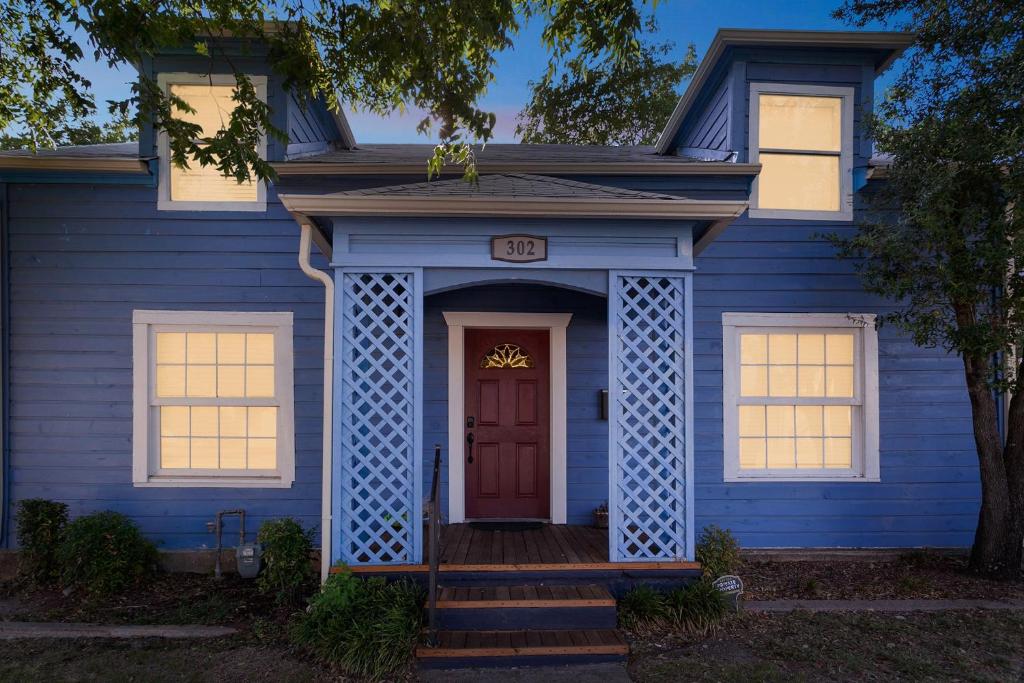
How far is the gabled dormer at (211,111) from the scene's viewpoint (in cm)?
578

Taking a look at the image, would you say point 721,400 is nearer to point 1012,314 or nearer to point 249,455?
point 1012,314

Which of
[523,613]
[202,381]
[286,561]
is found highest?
[202,381]

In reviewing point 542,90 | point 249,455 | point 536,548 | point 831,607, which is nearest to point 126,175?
point 249,455

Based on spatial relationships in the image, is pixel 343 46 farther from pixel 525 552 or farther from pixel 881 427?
pixel 881 427

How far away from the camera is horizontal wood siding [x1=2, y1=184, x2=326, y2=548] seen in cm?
566

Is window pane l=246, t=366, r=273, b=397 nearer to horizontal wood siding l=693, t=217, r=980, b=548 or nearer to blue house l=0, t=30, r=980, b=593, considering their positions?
blue house l=0, t=30, r=980, b=593

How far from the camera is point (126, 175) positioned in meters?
5.67

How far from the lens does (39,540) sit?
517cm

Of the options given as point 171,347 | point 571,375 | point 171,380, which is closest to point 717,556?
point 571,375

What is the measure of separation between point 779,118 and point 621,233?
299 cm

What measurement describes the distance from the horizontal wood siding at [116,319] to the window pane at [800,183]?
4.74 m

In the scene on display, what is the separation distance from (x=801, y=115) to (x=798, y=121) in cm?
8

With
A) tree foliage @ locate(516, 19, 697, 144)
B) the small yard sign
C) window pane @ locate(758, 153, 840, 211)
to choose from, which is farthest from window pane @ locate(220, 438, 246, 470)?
tree foliage @ locate(516, 19, 697, 144)

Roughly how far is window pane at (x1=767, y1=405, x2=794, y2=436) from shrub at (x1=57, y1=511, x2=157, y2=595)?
6.24m
